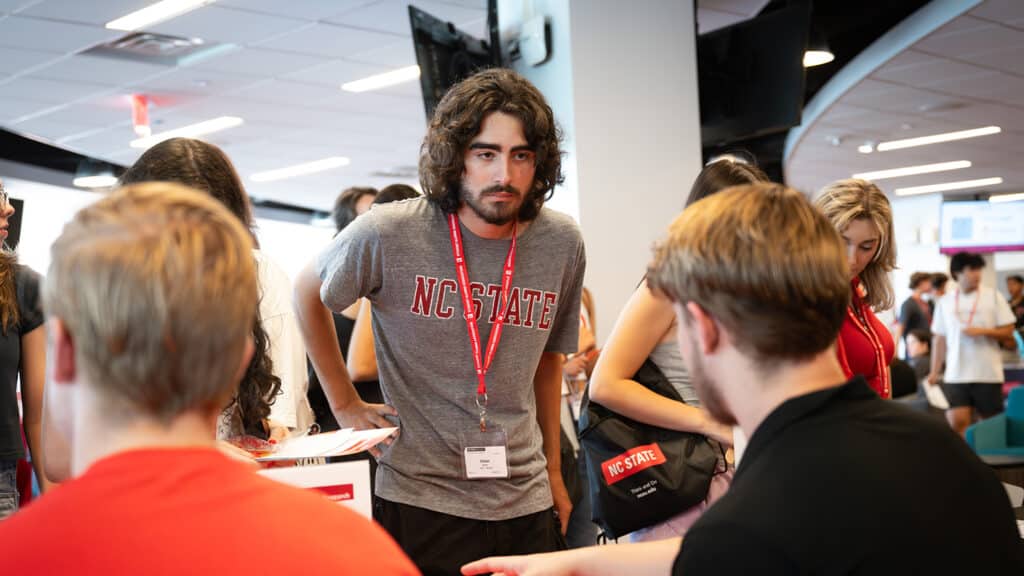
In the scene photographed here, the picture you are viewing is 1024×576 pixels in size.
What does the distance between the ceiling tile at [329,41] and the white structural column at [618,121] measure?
2.44 m

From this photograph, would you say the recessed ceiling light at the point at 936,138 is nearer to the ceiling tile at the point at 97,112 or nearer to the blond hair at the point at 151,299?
the ceiling tile at the point at 97,112

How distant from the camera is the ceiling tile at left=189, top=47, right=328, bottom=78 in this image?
7270mm

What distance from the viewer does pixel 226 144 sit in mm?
10602

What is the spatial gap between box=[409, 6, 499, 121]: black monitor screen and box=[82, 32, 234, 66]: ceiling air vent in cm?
331

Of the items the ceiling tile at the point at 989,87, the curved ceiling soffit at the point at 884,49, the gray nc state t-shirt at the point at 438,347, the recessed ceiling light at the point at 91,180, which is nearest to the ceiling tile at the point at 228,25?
the curved ceiling soffit at the point at 884,49

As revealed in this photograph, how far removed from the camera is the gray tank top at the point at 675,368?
7.43 feet

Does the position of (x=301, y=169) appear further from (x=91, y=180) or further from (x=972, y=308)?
(x=972, y=308)

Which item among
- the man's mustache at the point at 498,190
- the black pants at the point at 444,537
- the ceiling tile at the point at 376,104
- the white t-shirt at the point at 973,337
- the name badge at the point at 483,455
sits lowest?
the white t-shirt at the point at 973,337

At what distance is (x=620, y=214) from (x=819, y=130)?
6.86 metres

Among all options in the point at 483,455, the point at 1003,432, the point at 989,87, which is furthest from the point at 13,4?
the point at 989,87

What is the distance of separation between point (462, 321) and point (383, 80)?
6.49 meters

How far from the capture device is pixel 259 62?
24.6ft

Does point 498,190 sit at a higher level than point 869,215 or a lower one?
higher

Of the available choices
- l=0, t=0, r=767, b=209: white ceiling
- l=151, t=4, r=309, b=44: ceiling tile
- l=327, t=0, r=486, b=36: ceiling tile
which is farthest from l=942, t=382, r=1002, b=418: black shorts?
l=151, t=4, r=309, b=44: ceiling tile
